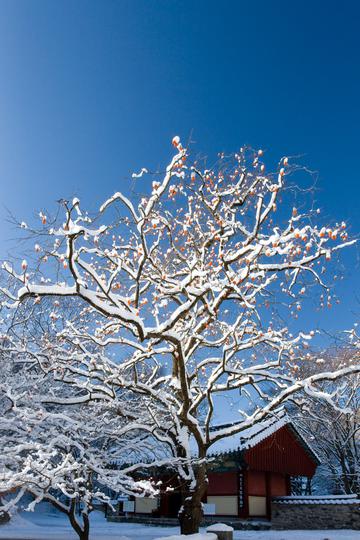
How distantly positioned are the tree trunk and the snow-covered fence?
12384 mm

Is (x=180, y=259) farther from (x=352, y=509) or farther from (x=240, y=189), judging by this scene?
(x=352, y=509)

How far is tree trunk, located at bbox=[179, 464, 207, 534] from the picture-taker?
11.6 m

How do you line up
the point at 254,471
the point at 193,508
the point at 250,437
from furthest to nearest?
1. the point at 254,471
2. the point at 250,437
3. the point at 193,508

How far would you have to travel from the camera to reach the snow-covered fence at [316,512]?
20.9 m

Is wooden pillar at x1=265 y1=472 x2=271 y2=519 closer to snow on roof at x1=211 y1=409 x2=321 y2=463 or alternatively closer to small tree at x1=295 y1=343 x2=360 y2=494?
snow on roof at x1=211 y1=409 x2=321 y2=463

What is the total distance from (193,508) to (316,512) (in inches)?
518

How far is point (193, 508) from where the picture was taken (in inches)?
456

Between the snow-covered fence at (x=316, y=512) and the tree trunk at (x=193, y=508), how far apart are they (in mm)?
12384

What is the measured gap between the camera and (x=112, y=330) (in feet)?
42.2

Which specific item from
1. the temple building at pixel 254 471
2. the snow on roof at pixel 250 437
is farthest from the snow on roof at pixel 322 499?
the snow on roof at pixel 250 437

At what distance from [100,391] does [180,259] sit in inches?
159

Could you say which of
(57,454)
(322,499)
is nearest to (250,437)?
(322,499)

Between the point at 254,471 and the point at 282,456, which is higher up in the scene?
the point at 282,456

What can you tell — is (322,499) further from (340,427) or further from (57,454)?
(57,454)
